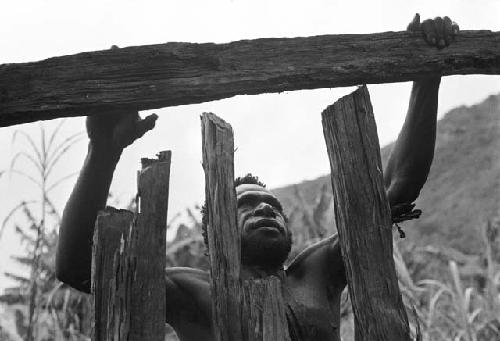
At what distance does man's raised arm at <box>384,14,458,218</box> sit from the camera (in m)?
2.73

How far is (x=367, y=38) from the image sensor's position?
251 cm

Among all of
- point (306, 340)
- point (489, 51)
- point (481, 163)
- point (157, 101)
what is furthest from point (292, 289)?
point (481, 163)

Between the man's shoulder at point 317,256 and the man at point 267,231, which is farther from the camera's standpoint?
the man's shoulder at point 317,256

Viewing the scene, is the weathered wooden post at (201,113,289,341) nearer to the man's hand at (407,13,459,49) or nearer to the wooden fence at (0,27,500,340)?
the wooden fence at (0,27,500,340)

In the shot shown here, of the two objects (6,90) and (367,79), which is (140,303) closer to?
(6,90)

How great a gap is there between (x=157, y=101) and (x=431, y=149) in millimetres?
974

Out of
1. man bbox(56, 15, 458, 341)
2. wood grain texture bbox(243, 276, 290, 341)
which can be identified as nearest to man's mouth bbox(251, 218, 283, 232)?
man bbox(56, 15, 458, 341)

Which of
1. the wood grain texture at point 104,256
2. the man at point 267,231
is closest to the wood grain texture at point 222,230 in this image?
the wood grain texture at point 104,256

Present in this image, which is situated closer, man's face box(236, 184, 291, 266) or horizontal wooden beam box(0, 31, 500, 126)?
horizontal wooden beam box(0, 31, 500, 126)

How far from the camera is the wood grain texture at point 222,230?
2.06 m

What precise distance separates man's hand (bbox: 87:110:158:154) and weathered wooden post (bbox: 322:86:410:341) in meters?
0.54

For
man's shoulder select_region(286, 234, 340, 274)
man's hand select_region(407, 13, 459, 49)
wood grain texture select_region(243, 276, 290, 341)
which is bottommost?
wood grain texture select_region(243, 276, 290, 341)

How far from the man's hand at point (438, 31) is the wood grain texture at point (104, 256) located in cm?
108

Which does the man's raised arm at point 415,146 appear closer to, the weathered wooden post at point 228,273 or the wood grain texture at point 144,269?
the weathered wooden post at point 228,273
